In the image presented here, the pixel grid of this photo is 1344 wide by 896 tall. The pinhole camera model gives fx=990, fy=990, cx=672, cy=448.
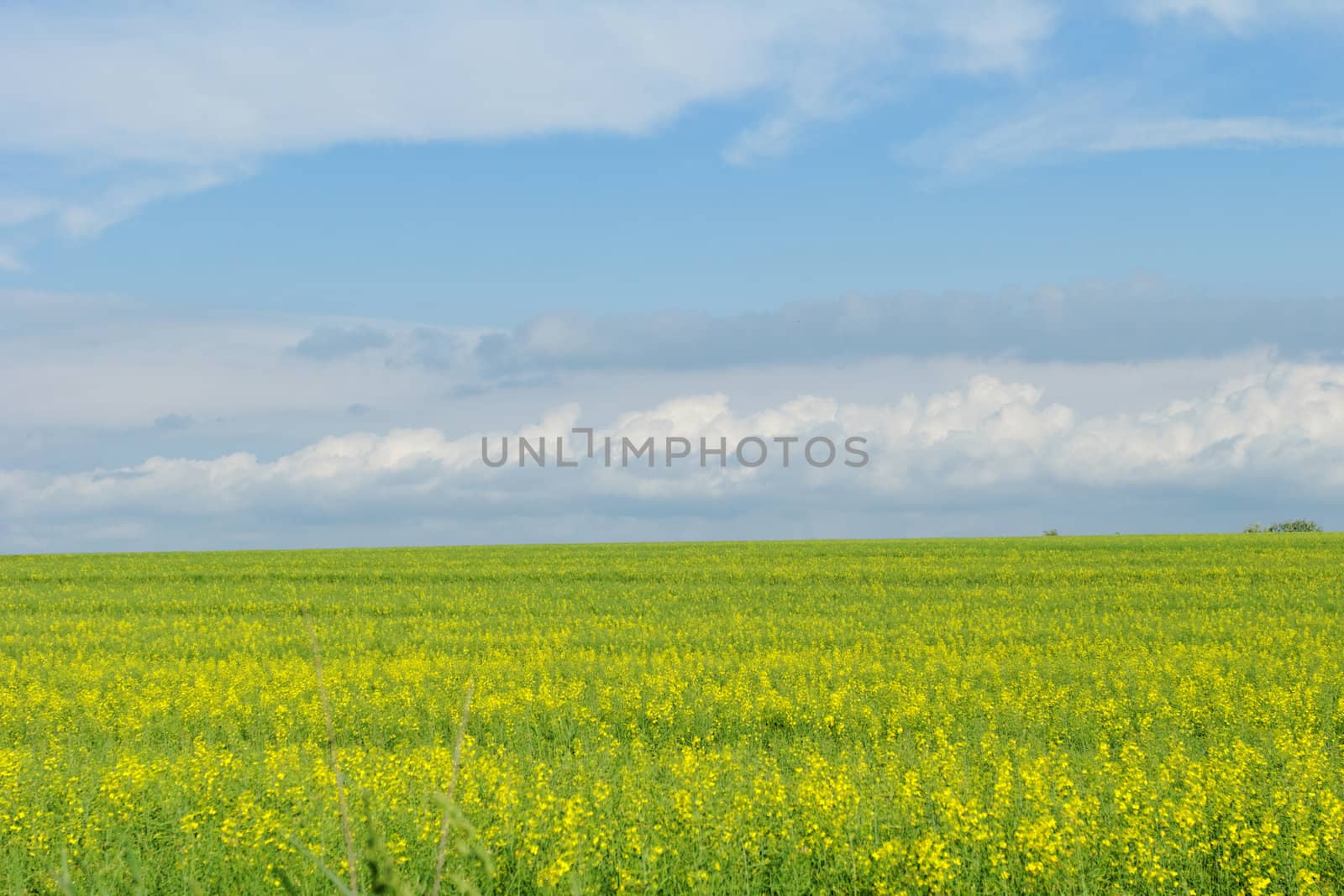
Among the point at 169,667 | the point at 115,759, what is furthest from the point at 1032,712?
the point at 169,667

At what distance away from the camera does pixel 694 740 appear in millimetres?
10188

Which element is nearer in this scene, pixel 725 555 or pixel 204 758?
pixel 204 758

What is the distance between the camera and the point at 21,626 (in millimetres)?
22906

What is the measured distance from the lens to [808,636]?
17891 millimetres

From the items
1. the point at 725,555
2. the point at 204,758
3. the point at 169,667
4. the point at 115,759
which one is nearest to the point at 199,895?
the point at 204,758

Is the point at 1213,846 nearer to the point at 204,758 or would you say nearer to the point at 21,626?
the point at 204,758

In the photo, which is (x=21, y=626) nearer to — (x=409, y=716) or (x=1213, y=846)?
(x=409, y=716)

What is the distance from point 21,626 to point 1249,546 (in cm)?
4020

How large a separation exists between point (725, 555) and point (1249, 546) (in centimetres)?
2010

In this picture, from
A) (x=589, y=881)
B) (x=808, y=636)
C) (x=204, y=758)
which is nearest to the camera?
(x=589, y=881)

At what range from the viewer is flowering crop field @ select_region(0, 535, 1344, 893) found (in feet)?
20.5

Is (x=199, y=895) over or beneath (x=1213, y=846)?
over

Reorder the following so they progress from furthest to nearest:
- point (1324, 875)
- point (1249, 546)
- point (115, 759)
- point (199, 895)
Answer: point (1249, 546)
point (115, 759)
point (1324, 875)
point (199, 895)

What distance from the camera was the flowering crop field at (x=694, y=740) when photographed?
6234 mm
